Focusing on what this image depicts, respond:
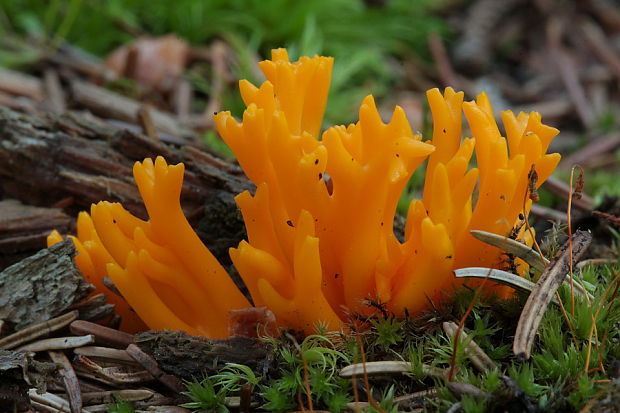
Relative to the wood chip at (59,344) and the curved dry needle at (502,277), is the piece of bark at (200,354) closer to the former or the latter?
the wood chip at (59,344)

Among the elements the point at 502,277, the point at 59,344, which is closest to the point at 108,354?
the point at 59,344

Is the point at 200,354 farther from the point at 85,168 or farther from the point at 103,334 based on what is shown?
the point at 85,168

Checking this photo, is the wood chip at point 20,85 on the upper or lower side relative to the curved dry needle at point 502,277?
upper

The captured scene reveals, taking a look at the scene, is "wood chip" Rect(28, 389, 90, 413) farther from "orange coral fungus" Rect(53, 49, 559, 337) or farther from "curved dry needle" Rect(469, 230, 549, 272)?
"curved dry needle" Rect(469, 230, 549, 272)

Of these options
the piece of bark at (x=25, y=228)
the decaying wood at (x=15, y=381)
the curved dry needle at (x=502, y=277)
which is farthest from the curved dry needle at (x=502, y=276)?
the piece of bark at (x=25, y=228)

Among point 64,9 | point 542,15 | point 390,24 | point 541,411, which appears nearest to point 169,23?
point 64,9
